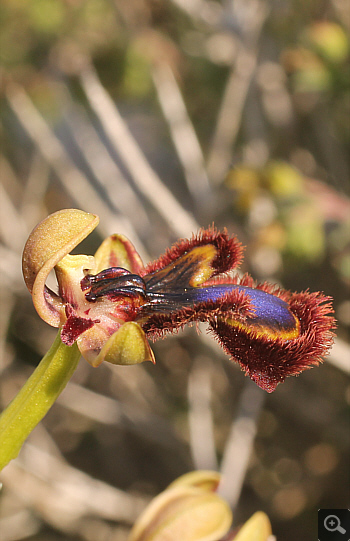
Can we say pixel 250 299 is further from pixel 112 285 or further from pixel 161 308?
pixel 112 285

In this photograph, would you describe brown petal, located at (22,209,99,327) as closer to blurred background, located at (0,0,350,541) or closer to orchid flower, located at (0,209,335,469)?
orchid flower, located at (0,209,335,469)

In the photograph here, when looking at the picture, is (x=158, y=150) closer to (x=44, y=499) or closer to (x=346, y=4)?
(x=346, y=4)

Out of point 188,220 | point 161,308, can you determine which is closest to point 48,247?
point 161,308

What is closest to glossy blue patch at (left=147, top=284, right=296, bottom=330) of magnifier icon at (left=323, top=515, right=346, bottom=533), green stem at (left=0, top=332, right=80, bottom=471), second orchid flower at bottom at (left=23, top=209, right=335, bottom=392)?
second orchid flower at bottom at (left=23, top=209, right=335, bottom=392)

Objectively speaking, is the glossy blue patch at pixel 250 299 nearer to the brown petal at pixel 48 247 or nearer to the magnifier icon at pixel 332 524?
the brown petal at pixel 48 247

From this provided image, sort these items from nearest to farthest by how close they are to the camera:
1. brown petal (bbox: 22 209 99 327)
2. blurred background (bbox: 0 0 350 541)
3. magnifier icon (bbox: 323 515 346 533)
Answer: brown petal (bbox: 22 209 99 327) → magnifier icon (bbox: 323 515 346 533) → blurred background (bbox: 0 0 350 541)

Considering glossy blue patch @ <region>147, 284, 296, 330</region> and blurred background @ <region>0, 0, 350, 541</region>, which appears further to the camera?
blurred background @ <region>0, 0, 350, 541</region>
